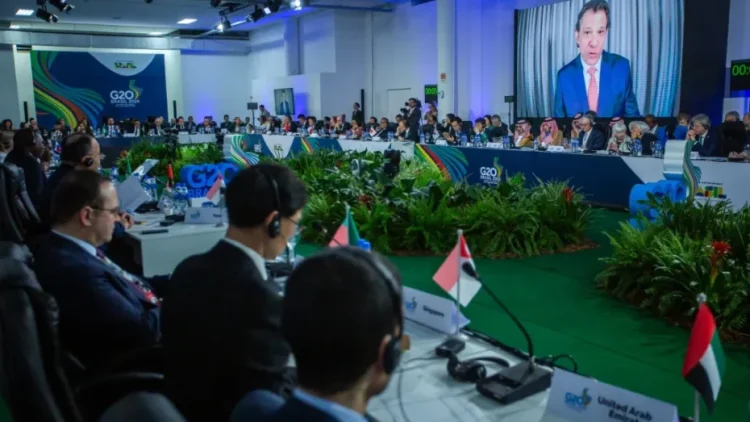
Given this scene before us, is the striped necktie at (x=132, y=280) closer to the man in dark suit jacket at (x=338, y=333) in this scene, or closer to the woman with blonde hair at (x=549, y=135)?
the man in dark suit jacket at (x=338, y=333)

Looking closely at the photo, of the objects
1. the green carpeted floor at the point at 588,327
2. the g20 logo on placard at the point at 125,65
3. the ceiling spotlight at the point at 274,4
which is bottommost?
the green carpeted floor at the point at 588,327

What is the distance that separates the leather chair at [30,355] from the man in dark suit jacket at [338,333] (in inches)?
19.6

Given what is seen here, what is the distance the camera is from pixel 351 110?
18656 millimetres

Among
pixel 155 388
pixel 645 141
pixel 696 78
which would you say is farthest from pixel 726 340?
pixel 696 78

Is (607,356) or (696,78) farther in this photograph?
(696,78)

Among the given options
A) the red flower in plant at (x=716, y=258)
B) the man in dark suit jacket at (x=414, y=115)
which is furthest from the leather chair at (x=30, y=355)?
the man in dark suit jacket at (x=414, y=115)

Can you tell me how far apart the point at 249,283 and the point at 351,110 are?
17.4m

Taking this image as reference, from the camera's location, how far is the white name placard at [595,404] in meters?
1.46

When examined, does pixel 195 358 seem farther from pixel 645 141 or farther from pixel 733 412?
pixel 645 141

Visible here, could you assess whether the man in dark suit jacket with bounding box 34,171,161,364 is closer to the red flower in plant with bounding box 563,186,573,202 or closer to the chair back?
the chair back

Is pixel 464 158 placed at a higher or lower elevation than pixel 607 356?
higher

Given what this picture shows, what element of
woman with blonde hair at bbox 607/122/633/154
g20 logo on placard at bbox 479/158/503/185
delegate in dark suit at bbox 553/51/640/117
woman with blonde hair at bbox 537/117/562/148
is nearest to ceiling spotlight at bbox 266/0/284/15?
delegate in dark suit at bbox 553/51/640/117

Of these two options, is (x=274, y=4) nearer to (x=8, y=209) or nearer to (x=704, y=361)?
(x=8, y=209)

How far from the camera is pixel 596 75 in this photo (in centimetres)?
1270
